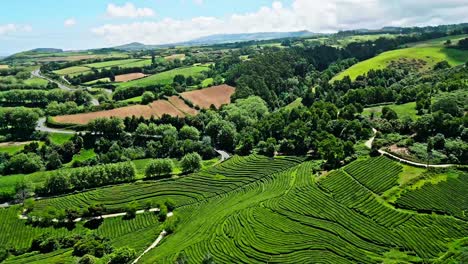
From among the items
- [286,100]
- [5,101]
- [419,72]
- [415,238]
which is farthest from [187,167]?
[419,72]

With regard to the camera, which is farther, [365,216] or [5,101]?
[5,101]

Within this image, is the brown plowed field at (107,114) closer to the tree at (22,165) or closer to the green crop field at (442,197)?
the tree at (22,165)

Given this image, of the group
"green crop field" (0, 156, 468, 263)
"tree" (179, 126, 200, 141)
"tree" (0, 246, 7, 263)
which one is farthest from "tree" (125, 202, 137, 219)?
"tree" (179, 126, 200, 141)

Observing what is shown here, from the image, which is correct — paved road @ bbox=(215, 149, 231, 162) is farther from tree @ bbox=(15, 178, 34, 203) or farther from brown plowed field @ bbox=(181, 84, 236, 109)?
tree @ bbox=(15, 178, 34, 203)

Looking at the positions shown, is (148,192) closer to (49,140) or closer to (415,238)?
(49,140)

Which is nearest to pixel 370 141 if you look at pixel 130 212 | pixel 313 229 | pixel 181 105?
pixel 313 229
